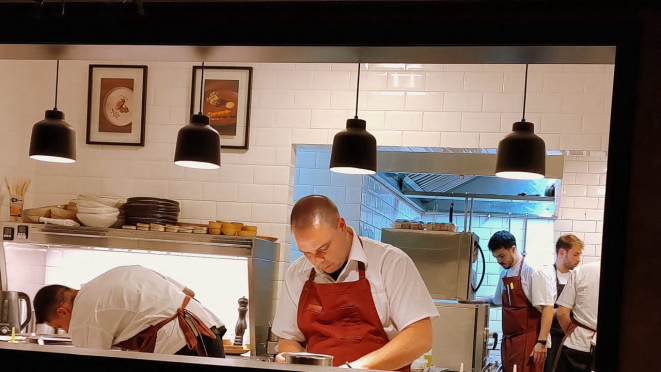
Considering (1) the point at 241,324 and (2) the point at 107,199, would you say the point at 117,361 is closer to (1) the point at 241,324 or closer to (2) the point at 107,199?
(1) the point at 241,324

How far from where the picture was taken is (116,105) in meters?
6.23

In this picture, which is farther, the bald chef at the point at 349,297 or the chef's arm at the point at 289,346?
the chef's arm at the point at 289,346

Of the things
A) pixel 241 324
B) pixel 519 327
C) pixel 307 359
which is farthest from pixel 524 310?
pixel 307 359

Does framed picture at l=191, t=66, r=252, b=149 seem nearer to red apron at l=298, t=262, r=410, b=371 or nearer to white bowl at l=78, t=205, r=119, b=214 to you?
white bowl at l=78, t=205, r=119, b=214

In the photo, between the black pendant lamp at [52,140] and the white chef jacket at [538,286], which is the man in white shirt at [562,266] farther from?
the black pendant lamp at [52,140]

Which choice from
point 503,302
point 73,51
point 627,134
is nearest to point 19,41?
point 73,51

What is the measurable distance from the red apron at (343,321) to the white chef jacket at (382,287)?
0.14 ft

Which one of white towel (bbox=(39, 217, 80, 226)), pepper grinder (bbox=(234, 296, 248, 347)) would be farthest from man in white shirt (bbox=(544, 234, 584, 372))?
white towel (bbox=(39, 217, 80, 226))

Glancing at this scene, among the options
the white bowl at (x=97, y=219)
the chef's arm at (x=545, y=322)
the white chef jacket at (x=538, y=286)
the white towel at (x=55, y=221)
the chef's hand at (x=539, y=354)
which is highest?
A: the white bowl at (x=97, y=219)

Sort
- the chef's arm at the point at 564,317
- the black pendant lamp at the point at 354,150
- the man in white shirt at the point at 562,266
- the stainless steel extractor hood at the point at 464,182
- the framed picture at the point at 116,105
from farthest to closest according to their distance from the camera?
1. the man in white shirt at the point at 562,266
2. the chef's arm at the point at 564,317
3. the framed picture at the point at 116,105
4. the stainless steel extractor hood at the point at 464,182
5. the black pendant lamp at the point at 354,150

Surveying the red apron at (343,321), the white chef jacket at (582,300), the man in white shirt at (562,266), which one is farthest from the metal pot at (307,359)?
the man in white shirt at (562,266)

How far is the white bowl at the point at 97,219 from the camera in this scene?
18.5ft

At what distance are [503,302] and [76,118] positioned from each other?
4180 mm

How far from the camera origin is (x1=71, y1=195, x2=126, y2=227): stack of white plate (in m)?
5.66
